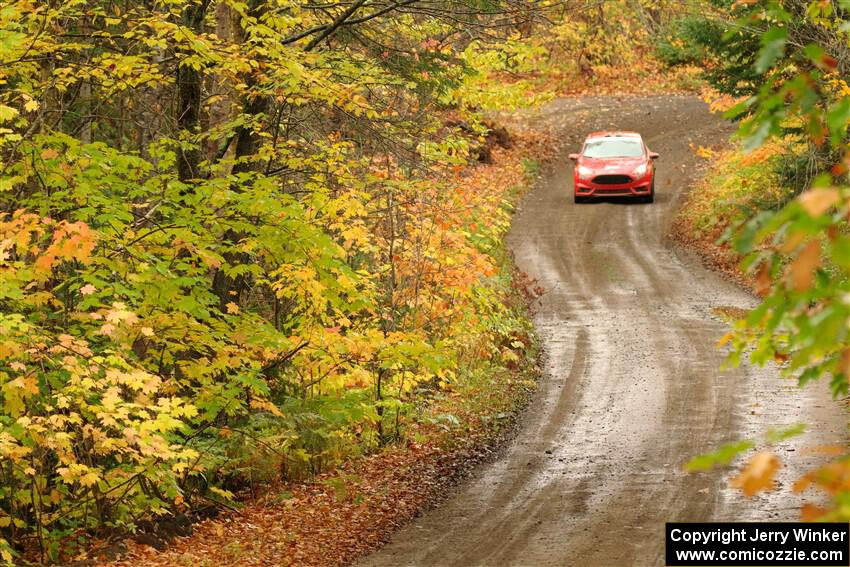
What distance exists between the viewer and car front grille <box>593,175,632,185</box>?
2903 centimetres

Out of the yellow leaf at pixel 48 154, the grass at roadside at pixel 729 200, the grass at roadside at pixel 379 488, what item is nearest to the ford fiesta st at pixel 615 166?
the grass at roadside at pixel 729 200

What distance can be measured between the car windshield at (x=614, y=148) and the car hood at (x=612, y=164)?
153mm

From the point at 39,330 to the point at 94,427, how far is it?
109 centimetres

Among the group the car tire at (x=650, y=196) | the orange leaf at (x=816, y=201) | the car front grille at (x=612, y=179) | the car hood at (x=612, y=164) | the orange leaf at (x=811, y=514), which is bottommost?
the orange leaf at (x=811, y=514)

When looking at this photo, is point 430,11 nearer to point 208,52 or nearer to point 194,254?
point 208,52

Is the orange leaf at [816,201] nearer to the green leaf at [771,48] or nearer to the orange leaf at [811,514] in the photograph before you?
the green leaf at [771,48]

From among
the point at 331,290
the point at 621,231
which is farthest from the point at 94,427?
the point at 621,231

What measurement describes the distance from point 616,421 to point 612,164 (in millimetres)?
16560

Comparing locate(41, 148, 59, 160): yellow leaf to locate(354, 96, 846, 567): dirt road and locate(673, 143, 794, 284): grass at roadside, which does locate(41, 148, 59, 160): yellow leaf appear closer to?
locate(354, 96, 846, 567): dirt road

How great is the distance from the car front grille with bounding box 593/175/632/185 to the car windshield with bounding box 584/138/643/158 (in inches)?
24.6

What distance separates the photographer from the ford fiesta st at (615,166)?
94.4ft

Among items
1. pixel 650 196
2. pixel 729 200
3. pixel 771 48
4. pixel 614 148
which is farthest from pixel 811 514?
pixel 650 196

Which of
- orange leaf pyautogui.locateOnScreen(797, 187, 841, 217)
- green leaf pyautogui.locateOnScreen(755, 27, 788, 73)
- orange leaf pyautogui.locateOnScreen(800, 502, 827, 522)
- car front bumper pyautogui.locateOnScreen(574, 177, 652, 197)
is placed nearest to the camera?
orange leaf pyautogui.locateOnScreen(797, 187, 841, 217)

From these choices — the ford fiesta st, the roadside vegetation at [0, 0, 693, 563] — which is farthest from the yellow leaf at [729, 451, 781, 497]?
the ford fiesta st
